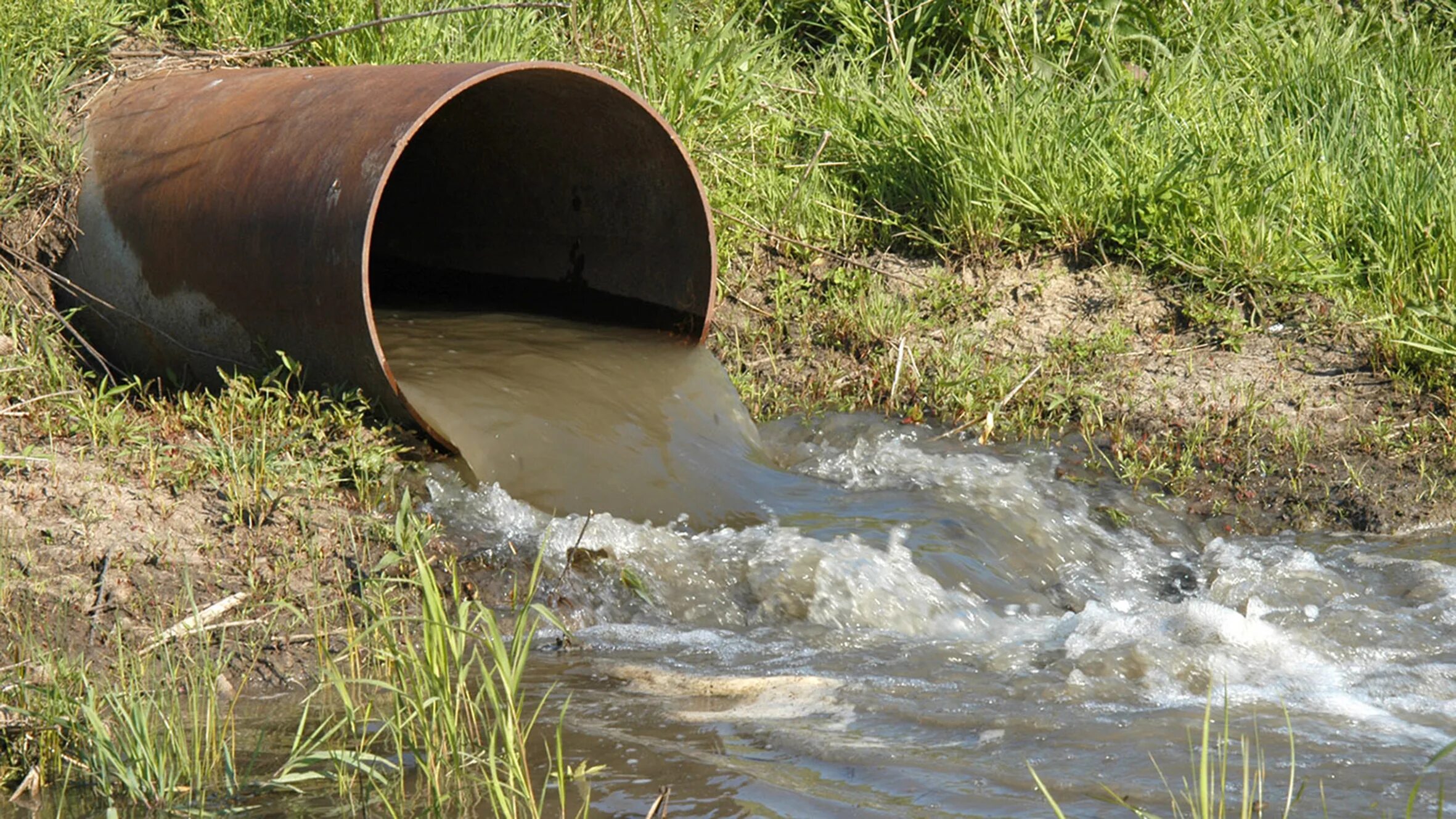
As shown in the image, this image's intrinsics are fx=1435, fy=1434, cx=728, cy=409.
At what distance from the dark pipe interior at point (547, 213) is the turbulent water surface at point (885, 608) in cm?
24

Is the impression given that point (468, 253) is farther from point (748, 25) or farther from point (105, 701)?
point (105, 701)

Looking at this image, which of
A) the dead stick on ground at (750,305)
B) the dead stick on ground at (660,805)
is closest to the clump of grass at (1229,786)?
the dead stick on ground at (660,805)

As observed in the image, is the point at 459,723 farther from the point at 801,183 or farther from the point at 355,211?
the point at 801,183

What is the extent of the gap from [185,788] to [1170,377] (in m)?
3.87

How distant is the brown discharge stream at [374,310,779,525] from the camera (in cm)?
424

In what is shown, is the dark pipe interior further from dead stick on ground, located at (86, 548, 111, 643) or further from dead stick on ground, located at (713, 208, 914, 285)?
dead stick on ground, located at (86, 548, 111, 643)

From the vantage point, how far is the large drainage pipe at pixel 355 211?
4.15 meters

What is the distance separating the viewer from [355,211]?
4.03 m

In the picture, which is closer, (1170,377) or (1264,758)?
(1264,758)

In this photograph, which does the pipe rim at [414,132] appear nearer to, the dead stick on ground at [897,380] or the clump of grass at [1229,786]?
the dead stick on ground at [897,380]

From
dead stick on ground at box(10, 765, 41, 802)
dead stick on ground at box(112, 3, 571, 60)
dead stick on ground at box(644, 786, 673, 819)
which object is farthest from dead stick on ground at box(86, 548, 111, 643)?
dead stick on ground at box(112, 3, 571, 60)

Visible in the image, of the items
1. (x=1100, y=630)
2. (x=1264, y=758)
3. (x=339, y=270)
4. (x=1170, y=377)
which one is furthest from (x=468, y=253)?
(x=1264, y=758)

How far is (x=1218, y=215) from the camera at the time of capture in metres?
5.48

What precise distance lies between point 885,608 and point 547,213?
2.56m
